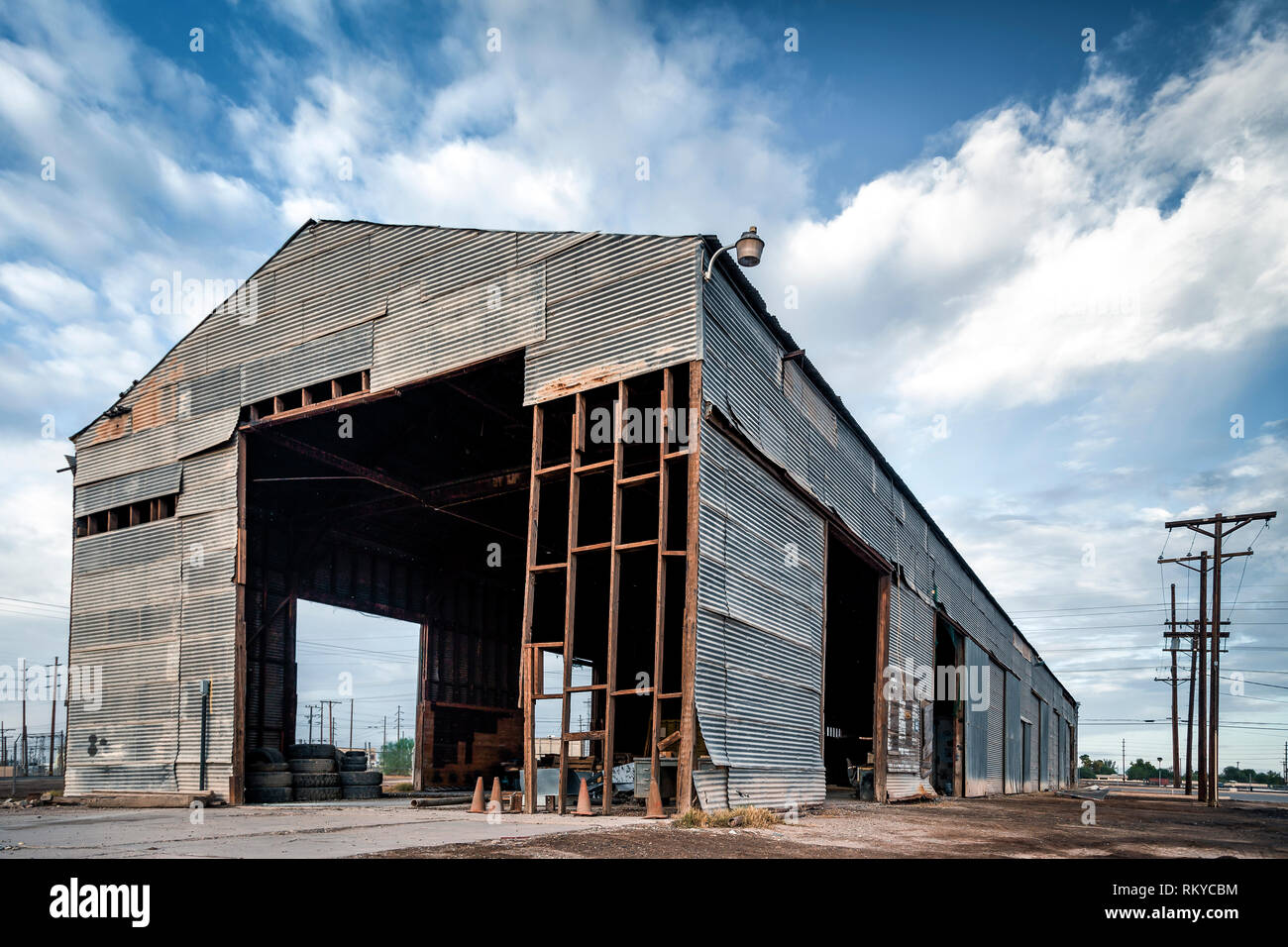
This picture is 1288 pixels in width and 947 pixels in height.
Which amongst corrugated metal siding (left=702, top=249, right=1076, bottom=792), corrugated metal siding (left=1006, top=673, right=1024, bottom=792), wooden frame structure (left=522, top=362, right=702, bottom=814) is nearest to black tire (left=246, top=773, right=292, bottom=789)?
wooden frame structure (left=522, top=362, right=702, bottom=814)

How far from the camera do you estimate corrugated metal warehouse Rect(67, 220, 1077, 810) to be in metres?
17.5

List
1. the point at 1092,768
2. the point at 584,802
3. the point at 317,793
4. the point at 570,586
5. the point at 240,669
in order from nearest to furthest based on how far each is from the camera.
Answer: the point at 584,802 → the point at 570,586 → the point at 240,669 → the point at 317,793 → the point at 1092,768

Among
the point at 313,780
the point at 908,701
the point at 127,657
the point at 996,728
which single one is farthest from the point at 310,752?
the point at 996,728

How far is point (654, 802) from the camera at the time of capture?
1592cm

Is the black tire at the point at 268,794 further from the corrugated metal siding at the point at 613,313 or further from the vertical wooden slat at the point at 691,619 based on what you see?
the corrugated metal siding at the point at 613,313

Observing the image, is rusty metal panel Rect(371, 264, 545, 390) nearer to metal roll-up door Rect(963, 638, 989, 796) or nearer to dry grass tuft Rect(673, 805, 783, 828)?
dry grass tuft Rect(673, 805, 783, 828)

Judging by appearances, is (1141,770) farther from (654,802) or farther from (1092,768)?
(654,802)

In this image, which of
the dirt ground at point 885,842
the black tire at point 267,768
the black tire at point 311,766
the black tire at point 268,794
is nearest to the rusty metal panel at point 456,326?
the dirt ground at point 885,842

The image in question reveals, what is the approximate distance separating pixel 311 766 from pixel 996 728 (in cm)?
3258

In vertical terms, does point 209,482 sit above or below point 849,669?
above

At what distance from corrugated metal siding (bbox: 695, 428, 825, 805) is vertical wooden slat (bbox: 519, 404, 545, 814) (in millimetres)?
3465

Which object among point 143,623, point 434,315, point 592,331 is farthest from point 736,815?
point 143,623
